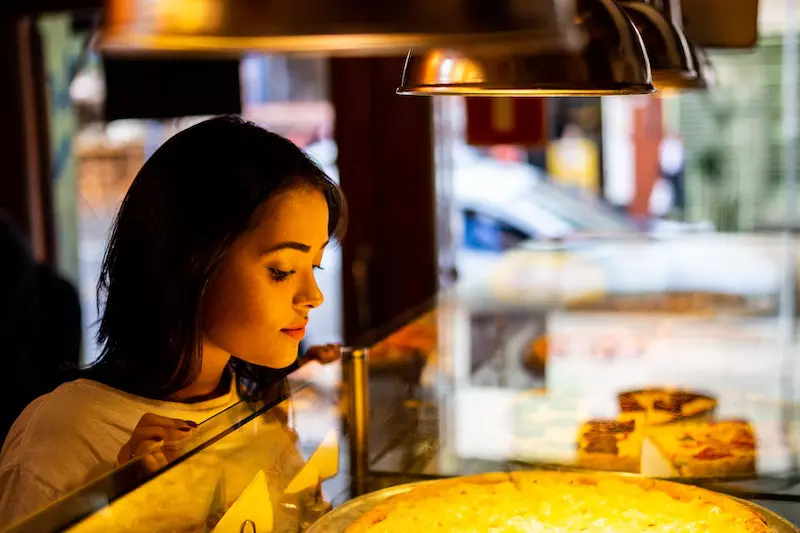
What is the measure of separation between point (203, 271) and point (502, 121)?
9.46 ft

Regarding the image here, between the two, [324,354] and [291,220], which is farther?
[324,354]

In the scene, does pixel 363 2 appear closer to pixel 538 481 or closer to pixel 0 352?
pixel 538 481

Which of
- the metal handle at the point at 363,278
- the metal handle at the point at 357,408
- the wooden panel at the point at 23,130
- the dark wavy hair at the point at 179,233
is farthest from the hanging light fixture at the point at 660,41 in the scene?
the wooden panel at the point at 23,130

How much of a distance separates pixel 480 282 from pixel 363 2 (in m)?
2.74

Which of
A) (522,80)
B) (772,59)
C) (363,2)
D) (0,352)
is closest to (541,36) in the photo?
(363,2)

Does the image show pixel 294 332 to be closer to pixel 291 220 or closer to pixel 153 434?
pixel 291 220

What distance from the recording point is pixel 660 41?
68.1 inches

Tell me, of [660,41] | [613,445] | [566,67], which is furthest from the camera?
[613,445]

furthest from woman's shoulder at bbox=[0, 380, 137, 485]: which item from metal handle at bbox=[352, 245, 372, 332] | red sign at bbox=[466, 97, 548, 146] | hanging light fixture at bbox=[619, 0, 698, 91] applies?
metal handle at bbox=[352, 245, 372, 332]

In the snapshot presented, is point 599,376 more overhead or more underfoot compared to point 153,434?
more underfoot

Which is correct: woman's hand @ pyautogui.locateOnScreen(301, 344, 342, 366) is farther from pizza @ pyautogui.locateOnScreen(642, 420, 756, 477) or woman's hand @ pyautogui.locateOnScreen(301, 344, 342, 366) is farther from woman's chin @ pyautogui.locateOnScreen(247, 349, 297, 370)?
pizza @ pyautogui.locateOnScreen(642, 420, 756, 477)

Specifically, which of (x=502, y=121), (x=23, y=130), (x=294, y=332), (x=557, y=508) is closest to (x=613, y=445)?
(x=557, y=508)

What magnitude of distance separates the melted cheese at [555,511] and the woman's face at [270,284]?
35cm

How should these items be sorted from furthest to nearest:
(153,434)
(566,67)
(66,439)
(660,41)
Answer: (660,41) < (66,439) < (153,434) < (566,67)
